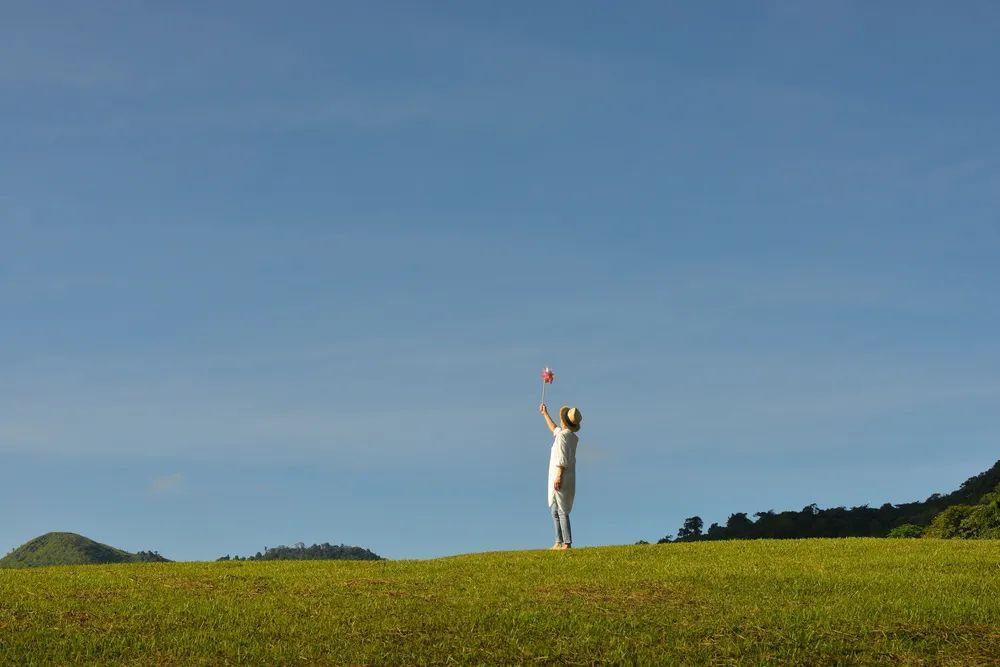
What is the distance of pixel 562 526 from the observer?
29.2 meters

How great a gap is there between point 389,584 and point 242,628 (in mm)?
4772

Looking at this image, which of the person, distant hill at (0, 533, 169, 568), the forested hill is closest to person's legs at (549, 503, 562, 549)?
the person

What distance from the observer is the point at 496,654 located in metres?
16.0

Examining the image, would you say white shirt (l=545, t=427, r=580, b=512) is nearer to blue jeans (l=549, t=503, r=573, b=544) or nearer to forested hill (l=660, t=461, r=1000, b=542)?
blue jeans (l=549, t=503, r=573, b=544)

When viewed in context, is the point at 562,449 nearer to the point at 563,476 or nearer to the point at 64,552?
the point at 563,476

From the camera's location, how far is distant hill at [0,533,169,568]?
97562 mm

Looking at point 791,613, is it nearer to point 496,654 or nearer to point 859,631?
point 859,631

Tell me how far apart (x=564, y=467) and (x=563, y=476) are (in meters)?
0.24

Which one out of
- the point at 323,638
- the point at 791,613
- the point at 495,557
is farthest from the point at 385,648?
the point at 495,557

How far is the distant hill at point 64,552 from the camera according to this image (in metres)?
97.6

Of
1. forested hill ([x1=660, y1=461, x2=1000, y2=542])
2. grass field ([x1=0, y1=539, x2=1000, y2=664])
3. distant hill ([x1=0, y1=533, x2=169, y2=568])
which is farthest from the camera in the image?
distant hill ([x1=0, y1=533, x2=169, y2=568])

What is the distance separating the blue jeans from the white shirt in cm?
14

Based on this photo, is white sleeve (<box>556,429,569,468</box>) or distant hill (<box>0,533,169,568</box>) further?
distant hill (<box>0,533,169,568</box>)

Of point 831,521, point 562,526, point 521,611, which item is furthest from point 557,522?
point 831,521
